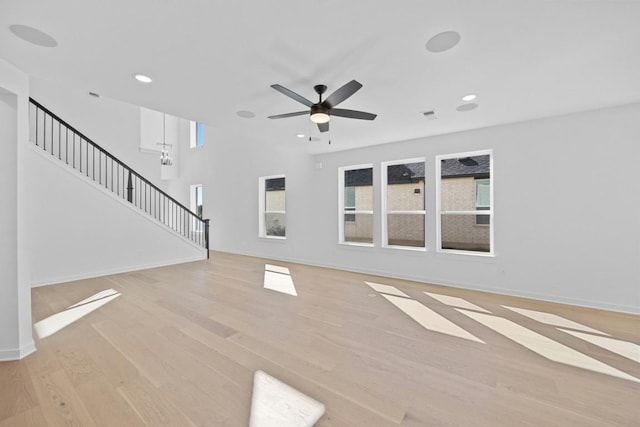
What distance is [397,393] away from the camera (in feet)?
6.23

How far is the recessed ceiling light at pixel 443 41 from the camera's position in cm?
202

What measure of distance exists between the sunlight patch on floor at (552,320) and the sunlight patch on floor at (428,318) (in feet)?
3.58

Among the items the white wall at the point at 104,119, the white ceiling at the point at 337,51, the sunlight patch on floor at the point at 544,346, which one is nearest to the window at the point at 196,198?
the white wall at the point at 104,119

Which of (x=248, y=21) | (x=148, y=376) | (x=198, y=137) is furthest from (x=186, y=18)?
(x=198, y=137)

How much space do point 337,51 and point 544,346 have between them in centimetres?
330

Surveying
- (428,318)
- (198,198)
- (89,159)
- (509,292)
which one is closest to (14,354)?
(428,318)

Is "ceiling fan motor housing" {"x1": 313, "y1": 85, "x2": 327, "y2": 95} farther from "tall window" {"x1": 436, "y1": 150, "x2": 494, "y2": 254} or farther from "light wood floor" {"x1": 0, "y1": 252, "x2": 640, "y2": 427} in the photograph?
"tall window" {"x1": 436, "y1": 150, "x2": 494, "y2": 254}

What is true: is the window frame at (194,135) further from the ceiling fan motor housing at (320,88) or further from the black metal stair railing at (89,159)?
the ceiling fan motor housing at (320,88)

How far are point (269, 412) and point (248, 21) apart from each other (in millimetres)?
2635

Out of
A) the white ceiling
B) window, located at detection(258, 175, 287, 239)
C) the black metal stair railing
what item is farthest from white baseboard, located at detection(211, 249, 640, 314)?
the black metal stair railing

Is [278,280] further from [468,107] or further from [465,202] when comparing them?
[468,107]

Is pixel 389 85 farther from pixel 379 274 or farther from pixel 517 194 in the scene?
pixel 379 274

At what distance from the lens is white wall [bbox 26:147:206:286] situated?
448 centimetres

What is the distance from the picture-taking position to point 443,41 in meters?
2.10
